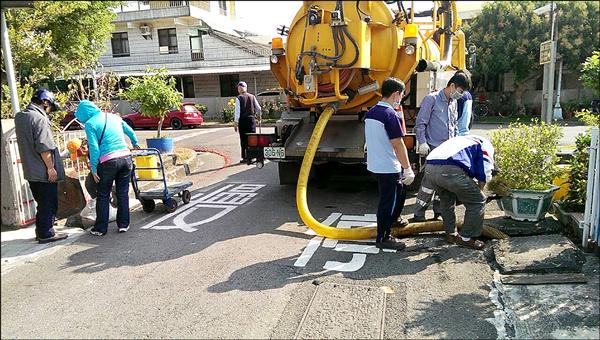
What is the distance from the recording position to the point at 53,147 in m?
4.99

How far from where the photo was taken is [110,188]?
5.39 metres

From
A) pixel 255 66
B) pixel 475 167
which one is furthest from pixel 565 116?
pixel 475 167

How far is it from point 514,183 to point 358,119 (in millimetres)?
2439

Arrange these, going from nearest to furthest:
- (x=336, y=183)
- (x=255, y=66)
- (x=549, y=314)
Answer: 1. (x=549, y=314)
2. (x=336, y=183)
3. (x=255, y=66)

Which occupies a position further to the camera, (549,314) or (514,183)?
(514,183)

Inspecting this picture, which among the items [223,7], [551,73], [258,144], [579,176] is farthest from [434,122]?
[223,7]

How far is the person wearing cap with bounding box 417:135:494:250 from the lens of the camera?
14.5ft

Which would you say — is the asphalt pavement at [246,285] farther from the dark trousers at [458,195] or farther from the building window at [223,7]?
the building window at [223,7]

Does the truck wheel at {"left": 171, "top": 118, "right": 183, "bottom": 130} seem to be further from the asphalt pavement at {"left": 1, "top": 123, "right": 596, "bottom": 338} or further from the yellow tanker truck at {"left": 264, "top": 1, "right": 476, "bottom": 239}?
the asphalt pavement at {"left": 1, "top": 123, "right": 596, "bottom": 338}

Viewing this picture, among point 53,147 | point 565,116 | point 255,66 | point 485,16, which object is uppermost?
point 485,16

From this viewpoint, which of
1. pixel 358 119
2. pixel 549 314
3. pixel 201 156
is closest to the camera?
pixel 549 314

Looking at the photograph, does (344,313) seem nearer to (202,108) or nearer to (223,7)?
(202,108)

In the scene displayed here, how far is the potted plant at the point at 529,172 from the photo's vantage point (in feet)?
16.2

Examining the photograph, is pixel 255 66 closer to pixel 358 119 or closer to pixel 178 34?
pixel 178 34
